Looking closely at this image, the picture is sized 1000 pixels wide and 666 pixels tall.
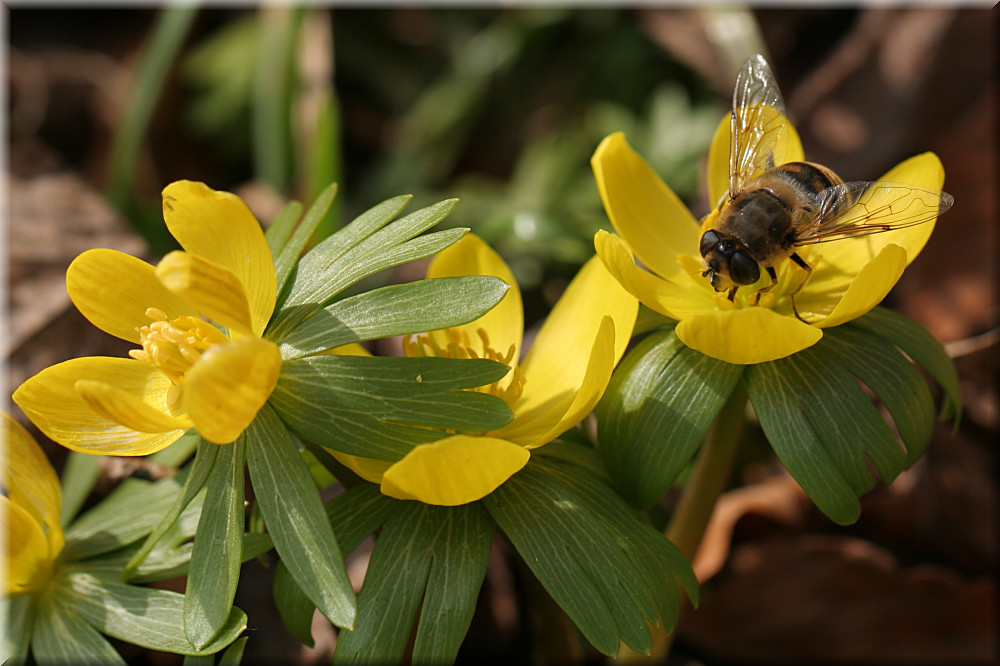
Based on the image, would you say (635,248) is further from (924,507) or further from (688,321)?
(924,507)

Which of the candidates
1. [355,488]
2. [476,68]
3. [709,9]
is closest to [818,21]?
[709,9]

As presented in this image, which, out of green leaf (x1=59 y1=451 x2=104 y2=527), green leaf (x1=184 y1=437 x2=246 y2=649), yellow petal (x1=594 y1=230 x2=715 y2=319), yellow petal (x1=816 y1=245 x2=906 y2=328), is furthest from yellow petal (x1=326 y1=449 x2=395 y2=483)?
yellow petal (x1=816 y1=245 x2=906 y2=328)

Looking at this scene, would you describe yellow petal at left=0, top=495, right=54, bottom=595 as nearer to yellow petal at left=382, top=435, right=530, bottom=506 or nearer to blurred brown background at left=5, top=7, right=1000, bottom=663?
blurred brown background at left=5, top=7, right=1000, bottom=663

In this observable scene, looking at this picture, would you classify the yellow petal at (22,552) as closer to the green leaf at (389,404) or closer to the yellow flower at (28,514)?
the yellow flower at (28,514)

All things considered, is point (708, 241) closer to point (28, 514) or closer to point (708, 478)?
point (708, 478)

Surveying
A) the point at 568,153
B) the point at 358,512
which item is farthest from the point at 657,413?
the point at 568,153
